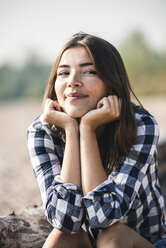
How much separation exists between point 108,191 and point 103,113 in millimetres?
588

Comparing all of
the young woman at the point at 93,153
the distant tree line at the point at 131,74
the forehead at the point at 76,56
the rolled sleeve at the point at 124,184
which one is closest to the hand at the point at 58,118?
the young woman at the point at 93,153

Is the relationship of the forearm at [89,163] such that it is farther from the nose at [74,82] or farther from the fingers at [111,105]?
the nose at [74,82]

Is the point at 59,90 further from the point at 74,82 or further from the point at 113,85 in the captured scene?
the point at 113,85

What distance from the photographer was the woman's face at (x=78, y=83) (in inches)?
94.9

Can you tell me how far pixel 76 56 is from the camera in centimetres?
244

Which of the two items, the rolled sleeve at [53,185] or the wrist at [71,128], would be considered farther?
the wrist at [71,128]

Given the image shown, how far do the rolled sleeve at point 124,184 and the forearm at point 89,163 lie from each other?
6 cm

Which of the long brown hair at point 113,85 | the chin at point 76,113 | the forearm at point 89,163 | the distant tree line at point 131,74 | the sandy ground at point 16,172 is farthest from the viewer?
the distant tree line at point 131,74

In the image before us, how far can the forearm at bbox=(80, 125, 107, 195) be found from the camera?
221 cm

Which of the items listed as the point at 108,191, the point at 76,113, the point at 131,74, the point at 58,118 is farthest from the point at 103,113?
the point at 131,74

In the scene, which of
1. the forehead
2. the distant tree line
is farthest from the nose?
the distant tree line

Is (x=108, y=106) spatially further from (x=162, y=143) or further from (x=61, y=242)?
(x=162, y=143)

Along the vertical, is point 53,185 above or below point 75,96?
below

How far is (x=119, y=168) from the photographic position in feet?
7.56
